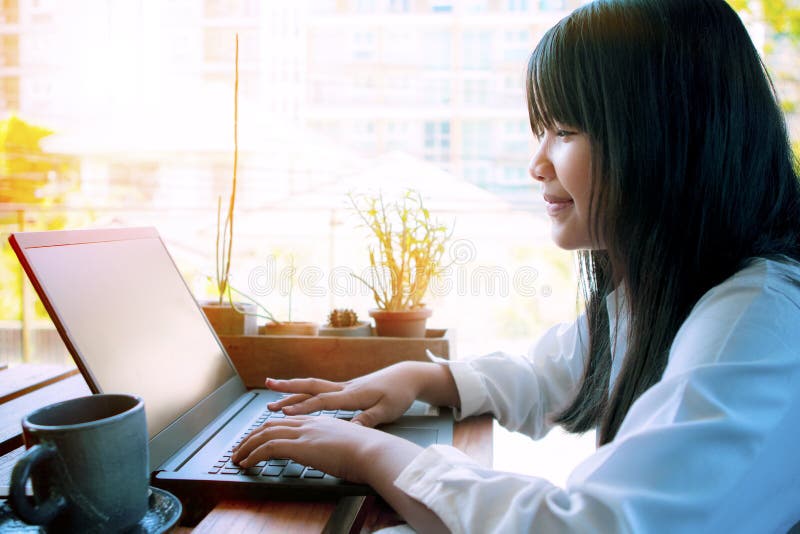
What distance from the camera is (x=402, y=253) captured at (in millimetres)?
1230

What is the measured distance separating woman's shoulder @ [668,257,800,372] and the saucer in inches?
17.7

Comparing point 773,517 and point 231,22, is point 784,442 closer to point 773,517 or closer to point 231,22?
point 773,517

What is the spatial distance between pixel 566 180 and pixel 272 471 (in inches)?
18.4

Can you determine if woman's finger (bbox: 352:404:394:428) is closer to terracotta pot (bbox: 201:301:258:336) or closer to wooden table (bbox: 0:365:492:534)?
wooden table (bbox: 0:365:492:534)

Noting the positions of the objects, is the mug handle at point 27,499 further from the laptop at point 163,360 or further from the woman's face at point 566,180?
the woman's face at point 566,180

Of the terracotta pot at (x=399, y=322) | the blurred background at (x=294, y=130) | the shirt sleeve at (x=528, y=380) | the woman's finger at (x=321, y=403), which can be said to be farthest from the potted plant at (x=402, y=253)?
the blurred background at (x=294, y=130)

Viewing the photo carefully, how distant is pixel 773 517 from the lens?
2.01 ft

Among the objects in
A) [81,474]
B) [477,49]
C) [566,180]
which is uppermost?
[477,49]

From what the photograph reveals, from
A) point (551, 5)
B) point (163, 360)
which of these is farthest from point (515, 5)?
point (163, 360)

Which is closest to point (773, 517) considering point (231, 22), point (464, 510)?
point (464, 510)

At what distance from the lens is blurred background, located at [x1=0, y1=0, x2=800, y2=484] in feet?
8.45

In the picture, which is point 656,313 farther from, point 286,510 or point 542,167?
point 286,510

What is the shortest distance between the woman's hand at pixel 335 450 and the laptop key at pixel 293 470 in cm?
1

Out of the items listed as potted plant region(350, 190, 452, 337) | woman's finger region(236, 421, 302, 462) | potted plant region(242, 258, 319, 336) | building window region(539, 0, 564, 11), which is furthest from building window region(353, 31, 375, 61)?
woman's finger region(236, 421, 302, 462)
